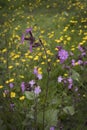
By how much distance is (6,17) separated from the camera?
755cm

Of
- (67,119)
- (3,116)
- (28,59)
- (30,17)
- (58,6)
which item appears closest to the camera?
(3,116)

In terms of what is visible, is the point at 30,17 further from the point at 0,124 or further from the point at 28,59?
the point at 0,124

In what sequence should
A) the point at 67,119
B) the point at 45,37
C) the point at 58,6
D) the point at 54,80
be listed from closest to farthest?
the point at 67,119
the point at 54,80
the point at 45,37
the point at 58,6

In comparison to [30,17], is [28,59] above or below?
above

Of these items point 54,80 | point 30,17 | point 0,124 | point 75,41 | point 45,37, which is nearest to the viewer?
point 0,124

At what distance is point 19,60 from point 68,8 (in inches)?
113

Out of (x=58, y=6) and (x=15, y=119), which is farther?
(x=58, y=6)

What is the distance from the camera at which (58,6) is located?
7.85 meters

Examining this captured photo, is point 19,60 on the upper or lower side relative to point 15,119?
lower

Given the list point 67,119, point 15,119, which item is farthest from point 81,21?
point 15,119

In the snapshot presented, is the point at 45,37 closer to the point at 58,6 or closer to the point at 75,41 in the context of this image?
the point at 75,41

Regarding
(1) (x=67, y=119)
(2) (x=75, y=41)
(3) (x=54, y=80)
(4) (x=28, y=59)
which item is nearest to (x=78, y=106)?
(1) (x=67, y=119)

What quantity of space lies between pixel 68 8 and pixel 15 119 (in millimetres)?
5085

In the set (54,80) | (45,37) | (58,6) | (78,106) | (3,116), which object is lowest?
(58,6)
